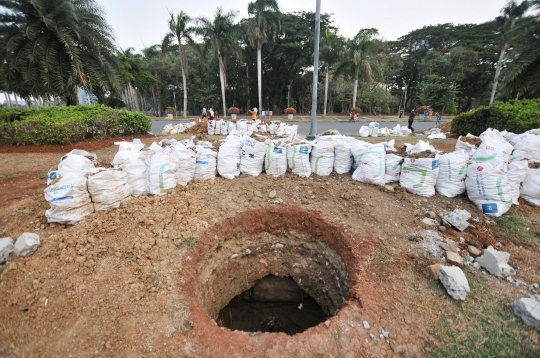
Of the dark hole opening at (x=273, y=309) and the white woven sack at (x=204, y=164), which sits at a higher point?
the white woven sack at (x=204, y=164)

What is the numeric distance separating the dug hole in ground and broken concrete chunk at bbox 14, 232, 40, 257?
75mm

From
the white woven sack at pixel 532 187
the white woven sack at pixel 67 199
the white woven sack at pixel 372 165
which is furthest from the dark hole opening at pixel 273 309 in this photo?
the white woven sack at pixel 532 187

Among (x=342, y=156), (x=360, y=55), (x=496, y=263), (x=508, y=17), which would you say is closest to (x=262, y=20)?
(x=360, y=55)

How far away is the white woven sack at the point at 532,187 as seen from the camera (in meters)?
3.68

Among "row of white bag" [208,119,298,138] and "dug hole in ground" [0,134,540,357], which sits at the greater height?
"row of white bag" [208,119,298,138]

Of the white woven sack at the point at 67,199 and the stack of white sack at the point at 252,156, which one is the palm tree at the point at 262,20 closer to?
the stack of white sack at the point at 252,156

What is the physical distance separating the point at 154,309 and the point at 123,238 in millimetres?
1096

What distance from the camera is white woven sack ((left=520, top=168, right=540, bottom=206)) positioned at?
3.68m

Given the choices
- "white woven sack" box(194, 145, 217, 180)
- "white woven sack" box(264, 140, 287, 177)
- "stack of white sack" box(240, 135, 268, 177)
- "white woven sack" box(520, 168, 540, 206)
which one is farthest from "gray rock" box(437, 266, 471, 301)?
"white woven sack" box(194, 145, 217, 180)

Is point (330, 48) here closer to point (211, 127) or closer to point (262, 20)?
point (262, 20)

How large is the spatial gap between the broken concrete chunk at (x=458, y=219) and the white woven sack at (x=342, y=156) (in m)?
1.79

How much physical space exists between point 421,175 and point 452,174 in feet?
Answer: 1.45

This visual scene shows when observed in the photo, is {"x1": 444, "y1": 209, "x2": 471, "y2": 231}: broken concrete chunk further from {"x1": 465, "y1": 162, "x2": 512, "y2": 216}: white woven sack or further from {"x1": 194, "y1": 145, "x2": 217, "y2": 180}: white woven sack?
{"x1": 194, "y1": 145, "x2": 217, "y2": 180}: white woven sack

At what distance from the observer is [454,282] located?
93.1 inches
